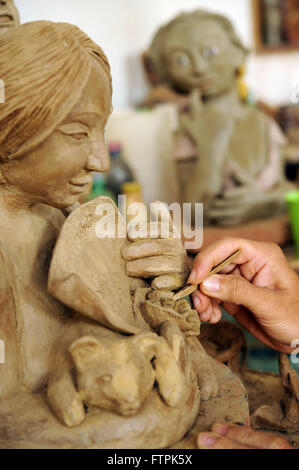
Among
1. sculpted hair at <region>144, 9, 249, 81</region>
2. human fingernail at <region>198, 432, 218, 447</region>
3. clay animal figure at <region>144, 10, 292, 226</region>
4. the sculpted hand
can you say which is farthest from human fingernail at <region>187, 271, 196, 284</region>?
sculpted hair at <region>144, 9, 249, 81</region>

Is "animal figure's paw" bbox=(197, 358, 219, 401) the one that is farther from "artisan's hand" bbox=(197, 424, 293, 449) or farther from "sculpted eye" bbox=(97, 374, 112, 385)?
"sculpted eye" bbox=(97, 374, 112, 385)

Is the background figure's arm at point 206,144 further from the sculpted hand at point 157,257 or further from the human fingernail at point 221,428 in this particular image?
the human fingernail at point 221,428

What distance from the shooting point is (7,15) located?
859mm

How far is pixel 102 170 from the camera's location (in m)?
0.76

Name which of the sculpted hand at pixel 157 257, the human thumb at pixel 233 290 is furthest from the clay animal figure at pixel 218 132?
the sculpted hand at pixel 157 257

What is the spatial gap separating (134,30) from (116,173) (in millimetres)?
1272

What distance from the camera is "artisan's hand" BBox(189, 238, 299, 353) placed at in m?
0.94

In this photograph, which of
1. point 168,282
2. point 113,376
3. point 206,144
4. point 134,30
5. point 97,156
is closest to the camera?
point 113,376

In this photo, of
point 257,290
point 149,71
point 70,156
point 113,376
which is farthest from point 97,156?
point 149,71

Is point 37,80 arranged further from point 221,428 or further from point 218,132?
point 218,132

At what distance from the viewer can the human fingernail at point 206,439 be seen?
69 centimetres

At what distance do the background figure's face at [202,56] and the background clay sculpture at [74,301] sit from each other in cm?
184

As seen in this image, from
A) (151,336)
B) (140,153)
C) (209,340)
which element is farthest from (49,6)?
(151,336)
